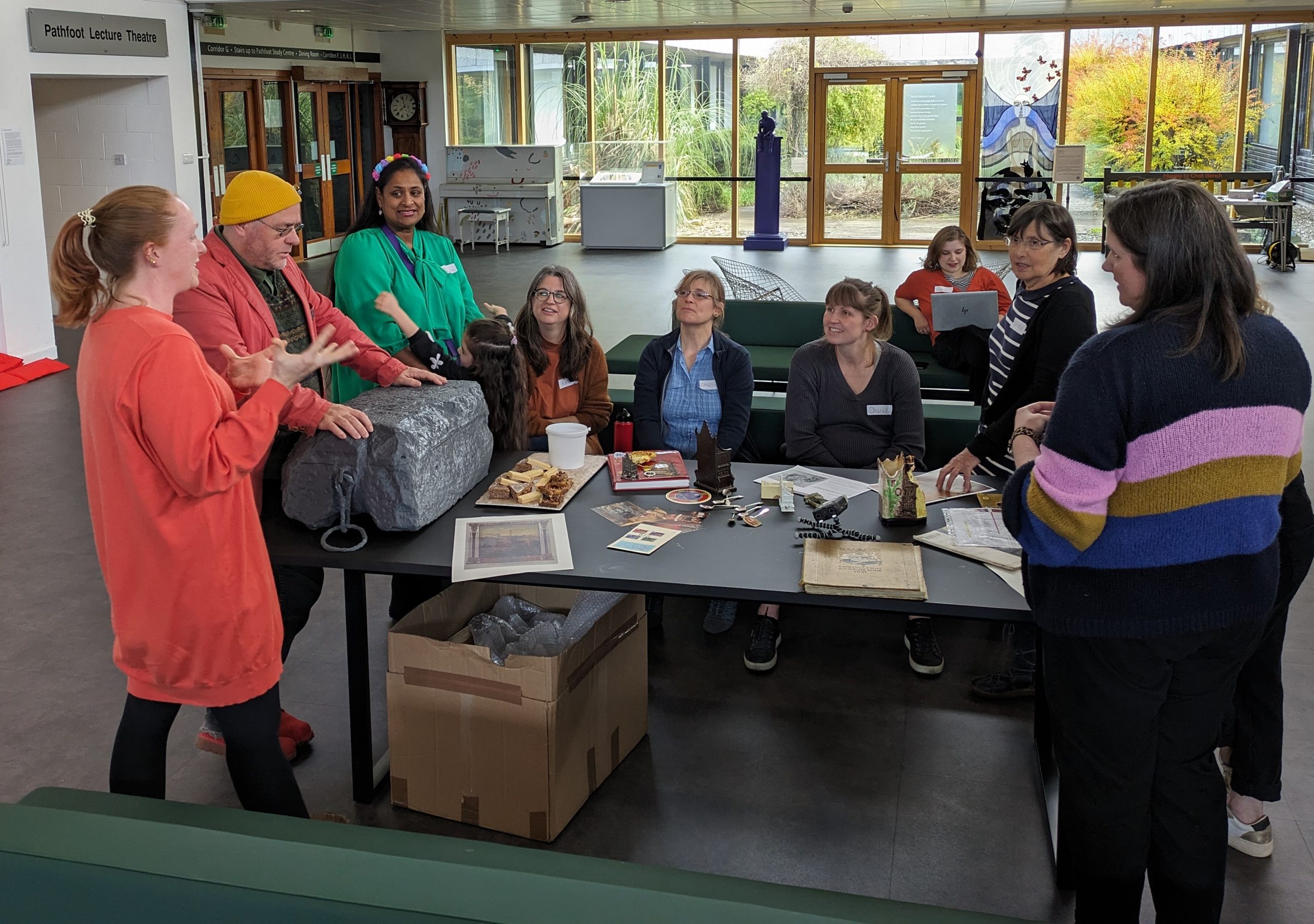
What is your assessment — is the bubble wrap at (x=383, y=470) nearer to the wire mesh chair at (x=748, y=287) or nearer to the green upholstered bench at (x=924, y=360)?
the green upholstered bench at (x=924, y=360)

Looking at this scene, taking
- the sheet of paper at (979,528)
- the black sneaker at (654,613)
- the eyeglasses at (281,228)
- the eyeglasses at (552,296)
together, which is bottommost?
the black sneaker at (654,613)

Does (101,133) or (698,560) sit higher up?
(101,133)

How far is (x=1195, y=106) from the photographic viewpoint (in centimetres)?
1523

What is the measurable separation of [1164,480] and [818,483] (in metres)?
1.48

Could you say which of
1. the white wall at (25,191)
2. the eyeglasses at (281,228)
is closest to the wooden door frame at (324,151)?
the white wall at (25,191)

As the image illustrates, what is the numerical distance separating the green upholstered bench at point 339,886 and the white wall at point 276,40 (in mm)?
11771

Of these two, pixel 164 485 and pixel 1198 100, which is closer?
pixel 164 485

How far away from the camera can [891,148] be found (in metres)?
15.9

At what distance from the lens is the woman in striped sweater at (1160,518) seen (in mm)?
1929

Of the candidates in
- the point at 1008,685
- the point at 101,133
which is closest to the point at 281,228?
the point at 1008,685

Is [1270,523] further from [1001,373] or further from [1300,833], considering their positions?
[1001,373]

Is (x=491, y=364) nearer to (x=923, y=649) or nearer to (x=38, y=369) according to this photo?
(x=923, y=649)

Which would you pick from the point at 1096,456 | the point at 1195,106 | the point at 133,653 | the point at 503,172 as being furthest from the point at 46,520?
the point at 1195,106

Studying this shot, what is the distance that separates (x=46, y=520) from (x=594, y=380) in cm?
275
